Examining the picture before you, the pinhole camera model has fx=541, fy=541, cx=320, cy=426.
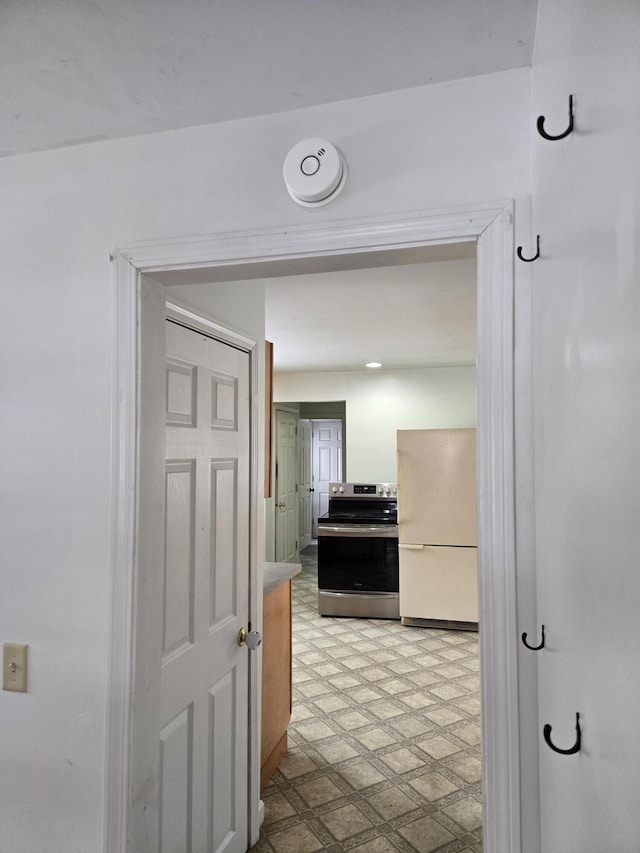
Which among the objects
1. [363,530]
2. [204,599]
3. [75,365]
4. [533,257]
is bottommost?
[363,530]

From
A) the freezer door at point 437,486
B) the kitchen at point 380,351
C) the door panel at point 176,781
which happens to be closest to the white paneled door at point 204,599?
the door panel at point 176,781

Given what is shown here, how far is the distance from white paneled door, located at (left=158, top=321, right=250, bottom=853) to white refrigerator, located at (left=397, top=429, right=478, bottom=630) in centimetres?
294

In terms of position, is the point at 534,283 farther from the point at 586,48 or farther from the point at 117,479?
the point at 117,479

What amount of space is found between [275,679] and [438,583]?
249 cm

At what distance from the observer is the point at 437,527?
4.79m

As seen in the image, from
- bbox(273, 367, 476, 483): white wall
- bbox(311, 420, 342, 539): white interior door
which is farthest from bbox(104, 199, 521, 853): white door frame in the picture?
bbox(311, 420, 342, 539): white interior door

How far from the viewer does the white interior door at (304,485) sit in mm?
8047

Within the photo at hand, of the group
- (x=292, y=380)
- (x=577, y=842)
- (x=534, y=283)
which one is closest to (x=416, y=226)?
(x=534, y=283)

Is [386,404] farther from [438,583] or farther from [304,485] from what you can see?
[304,485]

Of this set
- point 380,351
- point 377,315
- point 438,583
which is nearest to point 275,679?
point 377,315

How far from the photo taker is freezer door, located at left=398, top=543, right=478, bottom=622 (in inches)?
185

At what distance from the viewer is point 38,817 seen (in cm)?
131

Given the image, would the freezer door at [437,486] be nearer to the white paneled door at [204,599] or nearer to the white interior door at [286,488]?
the white interior door at [286,488]

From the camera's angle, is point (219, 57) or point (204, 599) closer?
point (219, 57)
